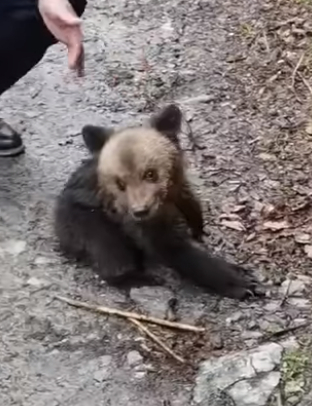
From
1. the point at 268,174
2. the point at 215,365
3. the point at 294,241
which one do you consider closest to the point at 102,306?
the point at 215,365

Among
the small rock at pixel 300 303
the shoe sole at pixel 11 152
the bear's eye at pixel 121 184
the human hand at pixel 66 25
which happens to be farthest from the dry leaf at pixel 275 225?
the shoe sole at pixel 11 152

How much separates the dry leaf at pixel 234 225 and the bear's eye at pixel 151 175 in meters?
0.54

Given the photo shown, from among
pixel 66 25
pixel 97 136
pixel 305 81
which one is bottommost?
pixel 305 81

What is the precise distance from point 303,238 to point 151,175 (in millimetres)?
772

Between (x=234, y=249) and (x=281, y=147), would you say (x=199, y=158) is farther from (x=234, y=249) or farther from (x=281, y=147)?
(x=234, y=249)

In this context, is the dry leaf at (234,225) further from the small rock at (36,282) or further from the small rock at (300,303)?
the small rock at (36,282)

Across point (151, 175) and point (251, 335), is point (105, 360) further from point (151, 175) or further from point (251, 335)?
point (151, 175)

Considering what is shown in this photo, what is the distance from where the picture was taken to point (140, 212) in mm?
4293

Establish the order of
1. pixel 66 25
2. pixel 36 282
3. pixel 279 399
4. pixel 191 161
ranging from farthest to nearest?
pixel 191 161, pixel 36 282, pixel 66 25, pixel 279 399

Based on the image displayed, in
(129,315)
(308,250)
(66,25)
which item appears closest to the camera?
(66,25)

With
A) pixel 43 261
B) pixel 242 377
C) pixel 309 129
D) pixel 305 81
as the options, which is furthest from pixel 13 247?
pixel 305 81

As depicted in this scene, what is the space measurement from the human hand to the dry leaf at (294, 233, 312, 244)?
50.6 inches

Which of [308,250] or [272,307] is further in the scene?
[308,250]

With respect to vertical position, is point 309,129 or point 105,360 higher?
point 105,360
